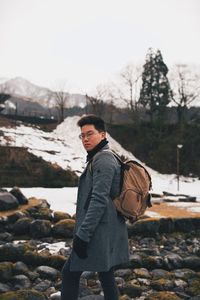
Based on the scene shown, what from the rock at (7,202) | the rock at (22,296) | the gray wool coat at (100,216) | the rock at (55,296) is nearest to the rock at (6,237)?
the rock at (7,202)

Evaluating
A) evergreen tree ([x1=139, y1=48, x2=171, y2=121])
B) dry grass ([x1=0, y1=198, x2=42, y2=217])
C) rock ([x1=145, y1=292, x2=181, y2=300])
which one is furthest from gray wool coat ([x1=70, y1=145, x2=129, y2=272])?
evergreen tree ([x1=139, y1=48, x2=171, y2=121])

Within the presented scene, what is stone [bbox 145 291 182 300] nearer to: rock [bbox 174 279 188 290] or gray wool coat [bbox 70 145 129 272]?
rock [bbox 174 279 188 290]

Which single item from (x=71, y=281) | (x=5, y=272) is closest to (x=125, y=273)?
(x=5, y=272)

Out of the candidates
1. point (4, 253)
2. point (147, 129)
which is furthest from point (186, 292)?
point (147, 129)

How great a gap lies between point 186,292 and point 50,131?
32.1 metres

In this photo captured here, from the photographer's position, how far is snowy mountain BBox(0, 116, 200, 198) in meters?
25.2

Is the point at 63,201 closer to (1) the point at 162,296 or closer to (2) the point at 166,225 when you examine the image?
(2) the point at 166,225

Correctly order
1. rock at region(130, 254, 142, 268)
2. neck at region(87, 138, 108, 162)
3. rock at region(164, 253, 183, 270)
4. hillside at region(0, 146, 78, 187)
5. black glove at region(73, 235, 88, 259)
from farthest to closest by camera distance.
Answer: hillside at region(0, 146, 78, 187), rock at region(164, 253, 183, 270), rock at region(130, 254, 142, 268), neck at region(87, 138, 108, 162), black glove at region(73, 235, 88, 259)

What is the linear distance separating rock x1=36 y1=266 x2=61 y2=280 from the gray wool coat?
9.72 ft

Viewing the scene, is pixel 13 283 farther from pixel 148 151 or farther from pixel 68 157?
pixel 148 151

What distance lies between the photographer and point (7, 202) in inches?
424

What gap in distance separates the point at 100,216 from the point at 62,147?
2836 cm

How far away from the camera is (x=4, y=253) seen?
20.4 ft

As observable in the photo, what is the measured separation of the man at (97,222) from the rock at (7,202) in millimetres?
8273
